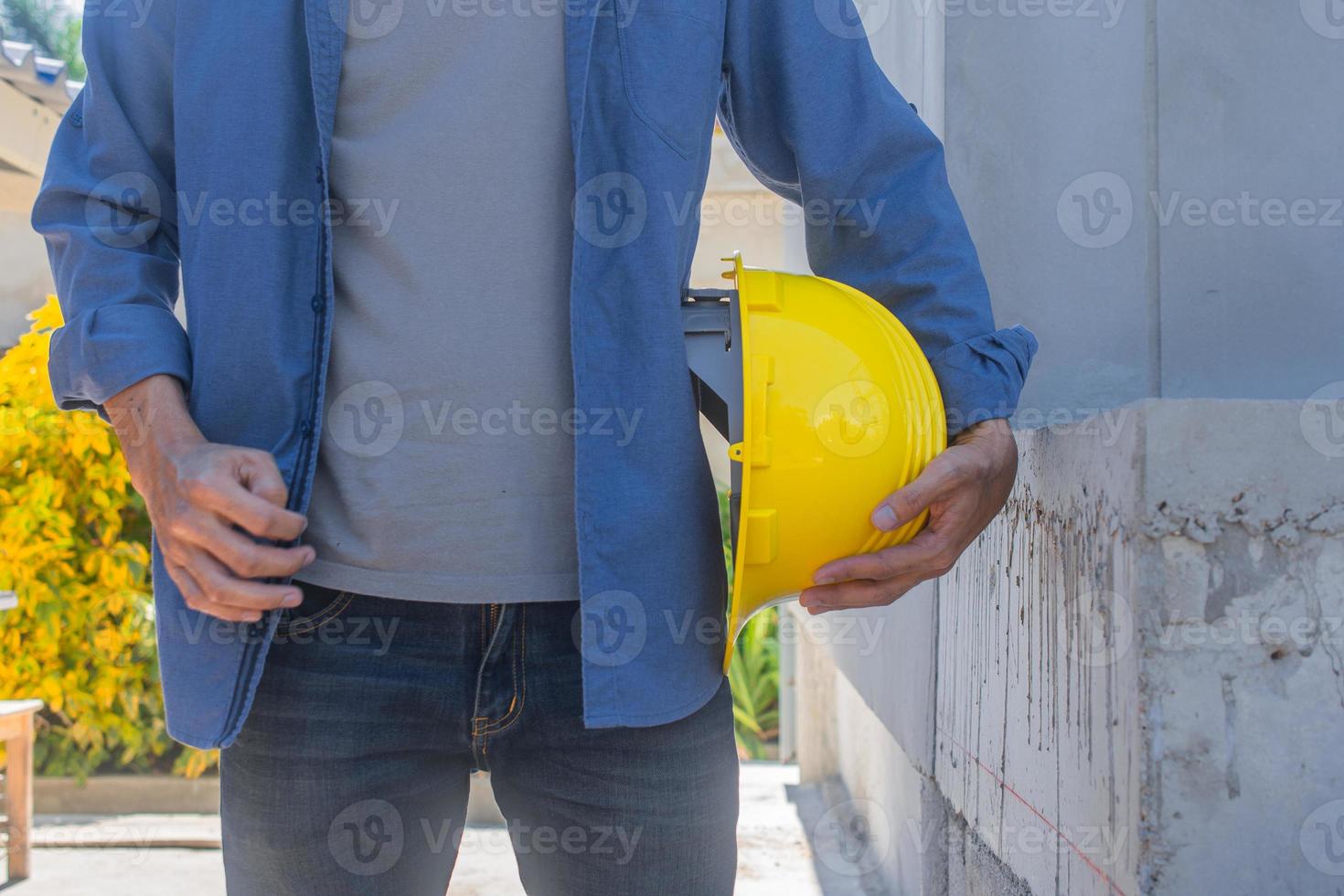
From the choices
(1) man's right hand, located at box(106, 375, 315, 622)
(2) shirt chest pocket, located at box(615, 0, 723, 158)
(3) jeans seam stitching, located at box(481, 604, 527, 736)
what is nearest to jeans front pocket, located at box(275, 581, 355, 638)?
(1) man's right hand, located at box(106, 375, 315, 622)

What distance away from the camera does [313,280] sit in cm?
143

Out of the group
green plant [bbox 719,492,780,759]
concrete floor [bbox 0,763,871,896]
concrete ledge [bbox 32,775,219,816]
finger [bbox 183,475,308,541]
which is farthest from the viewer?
green plant [bbox 719,492,780,759]

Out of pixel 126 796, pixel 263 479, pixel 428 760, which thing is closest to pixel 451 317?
pixel 263 479

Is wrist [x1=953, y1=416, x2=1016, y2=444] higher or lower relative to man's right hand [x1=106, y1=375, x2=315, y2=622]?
higher

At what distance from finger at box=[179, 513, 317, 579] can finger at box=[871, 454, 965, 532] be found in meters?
0.66

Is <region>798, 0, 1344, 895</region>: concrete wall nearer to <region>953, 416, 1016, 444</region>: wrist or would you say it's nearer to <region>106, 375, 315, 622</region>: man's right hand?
<region>953, 416, 1016, 444</region>: wrist

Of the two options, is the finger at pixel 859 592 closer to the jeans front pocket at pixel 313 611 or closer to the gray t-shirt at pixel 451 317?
the gray t-shirt at pixel 451 317

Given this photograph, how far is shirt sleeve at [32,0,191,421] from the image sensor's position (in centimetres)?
134

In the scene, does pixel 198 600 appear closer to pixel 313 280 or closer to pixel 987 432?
pixel 313 280

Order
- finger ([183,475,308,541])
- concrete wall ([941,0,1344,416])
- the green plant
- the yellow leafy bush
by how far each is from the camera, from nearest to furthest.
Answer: finger ([183,475,308,541]) → concrete wall ([941,0,1344,416]) → the yellow leafy bush → the green plant

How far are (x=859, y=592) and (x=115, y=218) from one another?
1022mm

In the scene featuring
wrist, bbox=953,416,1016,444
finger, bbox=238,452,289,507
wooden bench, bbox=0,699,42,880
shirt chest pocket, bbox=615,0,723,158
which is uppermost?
shirt chest pocket, bbox=615,0,723,158

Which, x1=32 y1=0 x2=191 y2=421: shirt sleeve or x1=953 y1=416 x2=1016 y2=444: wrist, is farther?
x1=953 y1=416 x2=1016 y2=444: wrist

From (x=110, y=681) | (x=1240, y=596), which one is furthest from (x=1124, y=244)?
(x=110, y=681)
